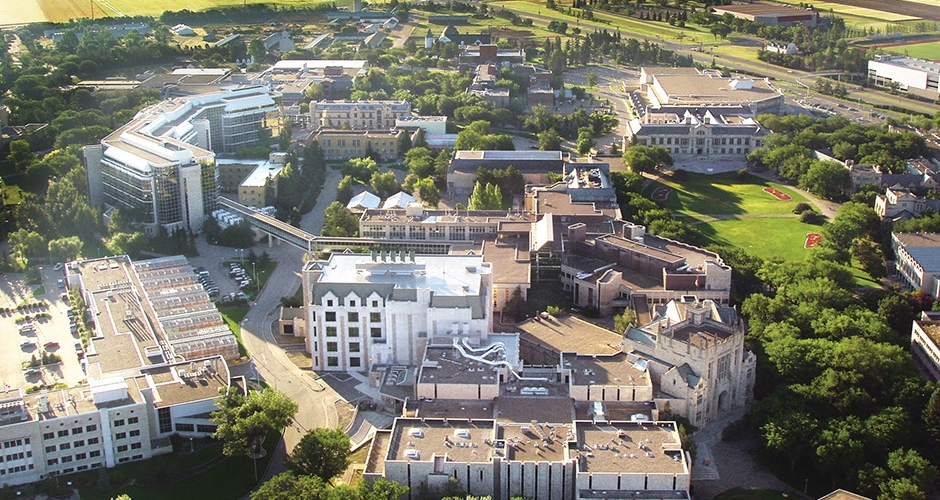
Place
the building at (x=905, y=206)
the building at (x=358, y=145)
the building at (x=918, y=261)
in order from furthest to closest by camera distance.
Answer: the building at (x=358, y=145) → the building at (x=905, y=206) → the building at (x=918, y=261)

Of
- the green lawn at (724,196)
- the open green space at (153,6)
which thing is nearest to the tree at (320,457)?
the green lawn at (724,196)

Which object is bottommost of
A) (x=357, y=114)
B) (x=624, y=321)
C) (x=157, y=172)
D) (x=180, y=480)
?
→ (x=180, y=480)

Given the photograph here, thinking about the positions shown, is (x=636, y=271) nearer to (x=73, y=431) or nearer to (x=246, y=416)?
(x=246, y=416)

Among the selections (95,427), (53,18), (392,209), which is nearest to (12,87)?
(53,18)

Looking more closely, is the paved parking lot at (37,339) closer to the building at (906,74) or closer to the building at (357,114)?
the building at (357,114)

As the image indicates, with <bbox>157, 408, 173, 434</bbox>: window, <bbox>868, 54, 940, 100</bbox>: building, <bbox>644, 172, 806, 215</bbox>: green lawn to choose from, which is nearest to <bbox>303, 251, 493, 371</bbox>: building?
<bbox>157, 408, 173, 434</bbox>: window

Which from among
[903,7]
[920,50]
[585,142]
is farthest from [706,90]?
[903,7]

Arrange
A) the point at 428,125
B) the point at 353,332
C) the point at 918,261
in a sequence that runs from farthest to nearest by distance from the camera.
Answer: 1. the point at 428,125
2. the point at 918,261
3. the point at 353,332
